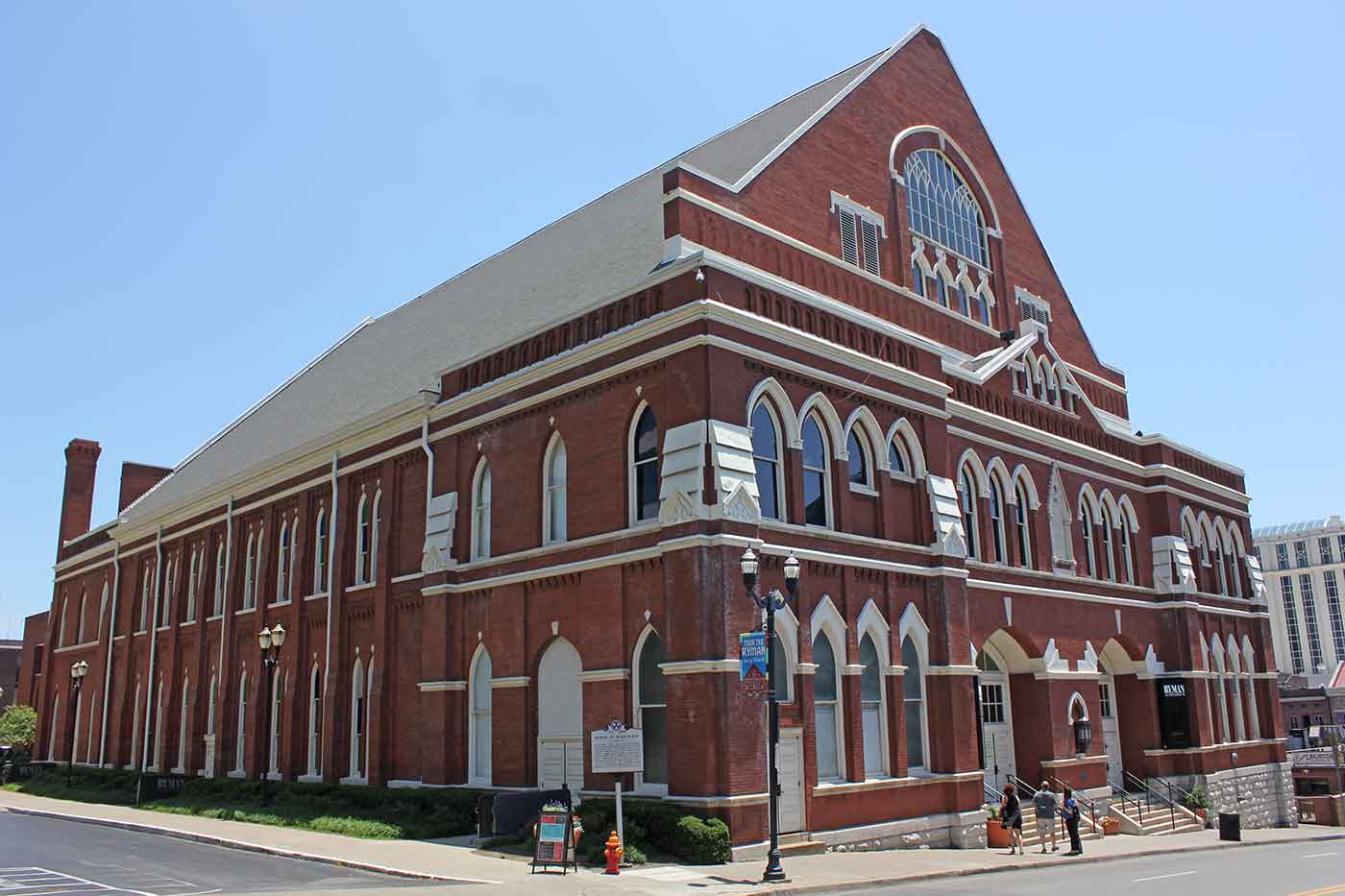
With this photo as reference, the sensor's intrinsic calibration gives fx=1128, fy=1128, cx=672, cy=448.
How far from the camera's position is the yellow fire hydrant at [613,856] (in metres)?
18.0

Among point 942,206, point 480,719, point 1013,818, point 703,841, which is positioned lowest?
point 1013,818

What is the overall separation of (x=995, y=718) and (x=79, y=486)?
46521 millimetres

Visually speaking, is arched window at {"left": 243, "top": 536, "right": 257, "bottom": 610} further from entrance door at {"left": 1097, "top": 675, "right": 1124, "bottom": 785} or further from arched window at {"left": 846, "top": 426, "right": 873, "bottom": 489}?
entrance door at {"left": 1097, "top": 675, "right": 1124, "bottom": 785}

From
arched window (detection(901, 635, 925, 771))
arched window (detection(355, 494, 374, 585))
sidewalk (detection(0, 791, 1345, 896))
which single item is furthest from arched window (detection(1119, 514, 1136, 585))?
arched window (detection(355, 494, 374, 585))

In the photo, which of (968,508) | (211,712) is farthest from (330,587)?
(968,508)

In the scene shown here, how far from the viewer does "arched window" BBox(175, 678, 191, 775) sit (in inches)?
1523

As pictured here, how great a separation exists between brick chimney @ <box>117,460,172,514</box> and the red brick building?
999 centimetres

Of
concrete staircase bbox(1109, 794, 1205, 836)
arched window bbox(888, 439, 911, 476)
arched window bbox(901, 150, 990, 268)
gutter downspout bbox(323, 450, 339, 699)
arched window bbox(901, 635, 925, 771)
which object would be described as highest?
arched window bbox(901, 150, 990, 268)

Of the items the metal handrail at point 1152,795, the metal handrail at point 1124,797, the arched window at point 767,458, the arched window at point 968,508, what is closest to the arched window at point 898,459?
the arched window at point 968,508

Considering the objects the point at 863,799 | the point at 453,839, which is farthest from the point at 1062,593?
the point at 453,839

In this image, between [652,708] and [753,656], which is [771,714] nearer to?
[753,656]

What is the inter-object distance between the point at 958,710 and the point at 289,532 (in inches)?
854

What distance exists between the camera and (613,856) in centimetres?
1802

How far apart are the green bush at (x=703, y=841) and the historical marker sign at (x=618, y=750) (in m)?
1.40
